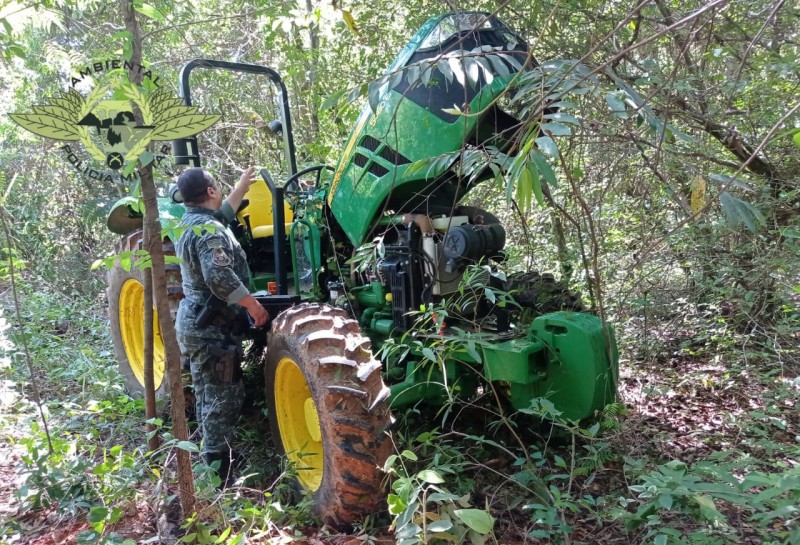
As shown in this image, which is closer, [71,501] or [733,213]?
[733,213]

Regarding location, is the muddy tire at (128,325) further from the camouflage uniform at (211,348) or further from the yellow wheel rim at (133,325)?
the camouflage uniform at (211,348)

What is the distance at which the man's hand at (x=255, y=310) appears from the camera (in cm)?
315

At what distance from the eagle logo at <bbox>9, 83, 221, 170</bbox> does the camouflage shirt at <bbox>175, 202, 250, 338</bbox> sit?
1016 millimetres

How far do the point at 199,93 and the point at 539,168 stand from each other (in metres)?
7.81

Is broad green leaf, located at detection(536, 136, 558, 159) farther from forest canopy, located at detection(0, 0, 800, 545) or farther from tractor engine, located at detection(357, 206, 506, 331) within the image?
tractor engine, located at detection(357, 206, 506, 331)

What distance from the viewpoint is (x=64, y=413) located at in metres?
3.71

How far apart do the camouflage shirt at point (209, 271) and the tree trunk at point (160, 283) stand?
0.80m

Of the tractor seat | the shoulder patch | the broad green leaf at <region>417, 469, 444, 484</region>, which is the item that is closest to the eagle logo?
the shoulder patch

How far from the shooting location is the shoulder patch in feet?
9.91

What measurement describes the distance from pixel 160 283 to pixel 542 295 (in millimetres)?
2148

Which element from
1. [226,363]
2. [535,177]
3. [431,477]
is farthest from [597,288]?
[226,363]

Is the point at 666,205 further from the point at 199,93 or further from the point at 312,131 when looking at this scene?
the point at 199,93

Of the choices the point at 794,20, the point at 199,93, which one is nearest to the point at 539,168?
the point at 794,20

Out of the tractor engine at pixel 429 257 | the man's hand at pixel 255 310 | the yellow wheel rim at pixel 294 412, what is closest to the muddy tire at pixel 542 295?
the tractor engine at pixel 429 257
